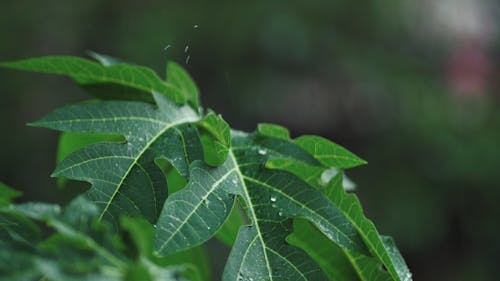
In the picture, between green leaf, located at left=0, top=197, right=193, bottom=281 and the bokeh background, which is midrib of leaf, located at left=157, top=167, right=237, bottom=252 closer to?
green leaf, located at left=0, top=197, right=193, bottom=281

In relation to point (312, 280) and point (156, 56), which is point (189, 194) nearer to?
point (312, 280)

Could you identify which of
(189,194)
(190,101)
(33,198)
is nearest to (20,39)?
(33,198)

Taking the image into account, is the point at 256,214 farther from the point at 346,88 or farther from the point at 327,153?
the point at 346,88

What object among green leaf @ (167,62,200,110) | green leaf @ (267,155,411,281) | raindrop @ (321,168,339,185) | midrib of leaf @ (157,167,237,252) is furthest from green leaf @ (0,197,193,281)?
green leaf @ (167,62,200,110)

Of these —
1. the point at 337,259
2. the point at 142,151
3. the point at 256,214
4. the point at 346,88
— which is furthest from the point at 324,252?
the point at 346,88


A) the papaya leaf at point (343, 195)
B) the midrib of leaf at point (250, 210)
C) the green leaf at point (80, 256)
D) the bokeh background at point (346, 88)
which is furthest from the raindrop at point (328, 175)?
the bokeh background at point (346, 88)

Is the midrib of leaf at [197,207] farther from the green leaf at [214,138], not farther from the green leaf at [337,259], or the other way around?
the green leaf at [337,259]
